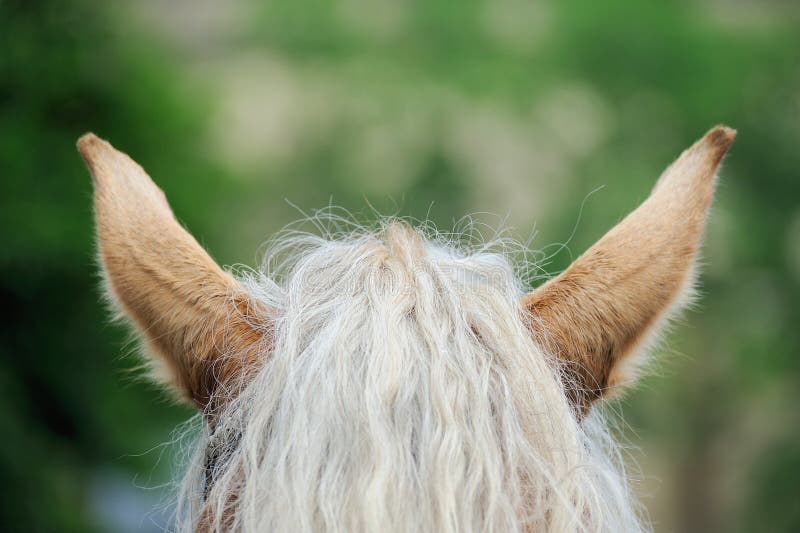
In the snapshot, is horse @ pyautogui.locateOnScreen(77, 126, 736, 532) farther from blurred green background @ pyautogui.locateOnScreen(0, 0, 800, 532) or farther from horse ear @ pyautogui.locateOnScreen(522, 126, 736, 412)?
blurred green background @ pyautogui.locateOnScreen(0, 0, 800, 532)

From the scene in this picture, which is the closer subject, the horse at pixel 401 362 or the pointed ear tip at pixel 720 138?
the horse at pixel 401 362

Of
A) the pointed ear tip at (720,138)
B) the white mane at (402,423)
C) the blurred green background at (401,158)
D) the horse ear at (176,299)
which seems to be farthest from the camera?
the blurred green background at (401,158)

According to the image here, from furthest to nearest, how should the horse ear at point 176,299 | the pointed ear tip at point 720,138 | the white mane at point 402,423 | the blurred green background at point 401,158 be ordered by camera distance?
1. the blurred green background at point 401,158
2. the pointed ear tip at point 720,138
3. the horse ear at point 176,299
4. the white mane at point 402,423

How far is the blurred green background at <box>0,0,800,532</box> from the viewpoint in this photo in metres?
10.1

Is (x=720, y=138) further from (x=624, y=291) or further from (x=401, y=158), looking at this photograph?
(x=401, y=158)

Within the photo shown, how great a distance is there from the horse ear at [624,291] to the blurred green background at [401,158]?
7518 millimetres

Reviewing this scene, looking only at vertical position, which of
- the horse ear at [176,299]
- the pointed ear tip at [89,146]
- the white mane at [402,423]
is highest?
the pointed ear tip at [89,146]

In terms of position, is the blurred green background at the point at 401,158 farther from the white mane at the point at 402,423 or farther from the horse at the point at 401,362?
the white mane at the point at 402,423

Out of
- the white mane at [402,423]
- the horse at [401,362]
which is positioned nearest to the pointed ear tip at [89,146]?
the horse at [401,362]

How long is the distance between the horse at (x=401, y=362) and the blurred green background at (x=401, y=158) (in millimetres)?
7134

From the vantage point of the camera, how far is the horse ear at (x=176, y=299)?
1777 millimetres

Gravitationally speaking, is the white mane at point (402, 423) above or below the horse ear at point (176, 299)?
→ below

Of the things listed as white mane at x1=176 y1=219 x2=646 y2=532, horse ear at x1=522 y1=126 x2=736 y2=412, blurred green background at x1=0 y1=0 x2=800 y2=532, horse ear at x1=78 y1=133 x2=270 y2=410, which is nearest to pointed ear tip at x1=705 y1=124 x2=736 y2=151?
horse ear at x1=522 y1=126 x2=736 y2=412

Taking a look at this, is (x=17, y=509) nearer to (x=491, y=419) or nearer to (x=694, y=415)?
(x=491, y=419)
